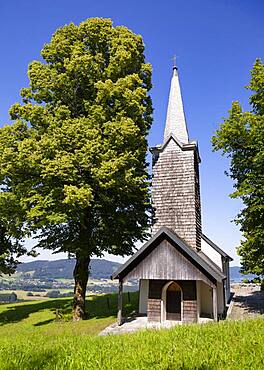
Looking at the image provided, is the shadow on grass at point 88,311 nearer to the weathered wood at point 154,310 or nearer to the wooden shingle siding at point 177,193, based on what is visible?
the weathered wood at point 154,310

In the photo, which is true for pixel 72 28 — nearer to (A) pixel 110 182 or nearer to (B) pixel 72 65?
(B) pixel 72 65

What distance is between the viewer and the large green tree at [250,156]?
15.5m

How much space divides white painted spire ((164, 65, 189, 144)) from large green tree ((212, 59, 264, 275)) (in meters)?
5.09

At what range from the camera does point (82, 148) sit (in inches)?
657

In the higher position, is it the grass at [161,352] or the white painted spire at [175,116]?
the white painted spire at [175,116]

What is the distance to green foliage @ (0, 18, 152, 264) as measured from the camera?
1659cm

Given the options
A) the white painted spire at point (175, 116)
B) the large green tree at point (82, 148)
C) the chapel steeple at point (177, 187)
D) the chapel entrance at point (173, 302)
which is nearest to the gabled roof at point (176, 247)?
the large green tree at point (82, 148)

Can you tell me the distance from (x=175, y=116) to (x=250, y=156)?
8.25 m

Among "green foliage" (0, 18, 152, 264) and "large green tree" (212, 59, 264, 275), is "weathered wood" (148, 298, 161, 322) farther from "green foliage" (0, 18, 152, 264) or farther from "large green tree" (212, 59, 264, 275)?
"large green tree" (212, 59, 264, 275)

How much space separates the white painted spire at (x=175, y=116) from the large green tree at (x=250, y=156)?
16.7 feet

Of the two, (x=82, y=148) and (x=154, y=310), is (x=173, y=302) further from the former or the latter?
(x=82, y=148)

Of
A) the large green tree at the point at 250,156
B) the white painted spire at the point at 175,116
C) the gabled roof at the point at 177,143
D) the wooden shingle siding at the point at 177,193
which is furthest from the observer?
the white painted spire at the point at 175,116

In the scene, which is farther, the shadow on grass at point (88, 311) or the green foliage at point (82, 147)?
the shadow on grass at point (88, 311)

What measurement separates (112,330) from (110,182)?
7.18 meters
